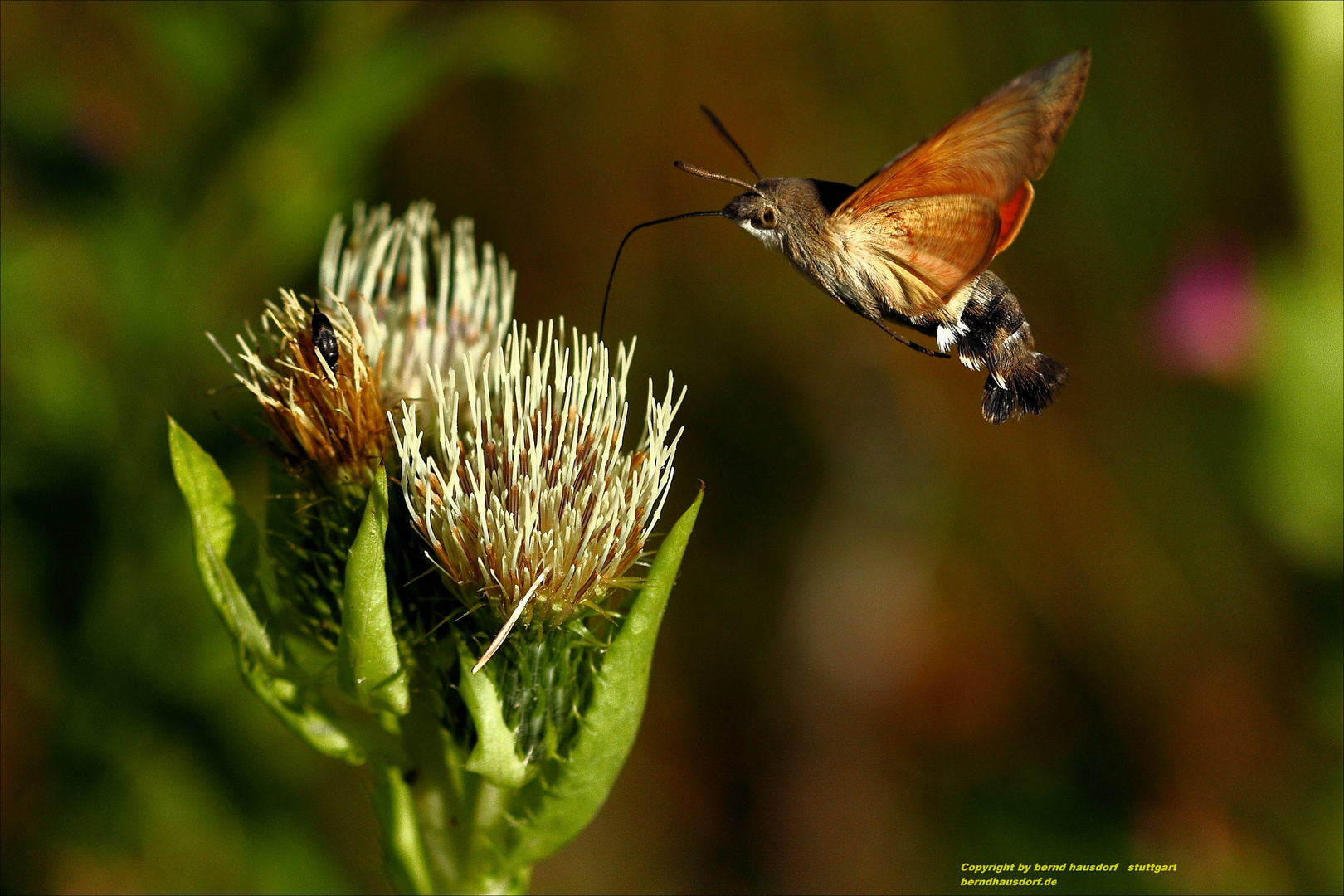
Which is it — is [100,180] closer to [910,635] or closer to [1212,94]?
[910,635]

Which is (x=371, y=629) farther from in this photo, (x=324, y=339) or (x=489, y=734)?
(x=324, y=339)

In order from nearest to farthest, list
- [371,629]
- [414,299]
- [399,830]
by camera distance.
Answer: [371,629] < [399,830] < [414,299]

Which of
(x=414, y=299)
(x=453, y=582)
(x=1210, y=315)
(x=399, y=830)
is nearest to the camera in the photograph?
(x=453, y=582)

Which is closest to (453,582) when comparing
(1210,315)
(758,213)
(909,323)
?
(758,213)

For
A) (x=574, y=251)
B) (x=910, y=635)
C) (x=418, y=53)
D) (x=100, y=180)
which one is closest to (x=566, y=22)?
(x=574, y=251)

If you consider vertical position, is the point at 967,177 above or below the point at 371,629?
above

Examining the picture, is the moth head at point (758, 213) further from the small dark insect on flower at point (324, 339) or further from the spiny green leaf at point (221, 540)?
the spiny green leaf at point (221, 540)
